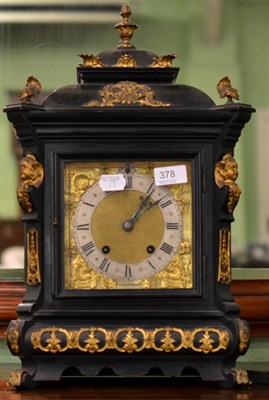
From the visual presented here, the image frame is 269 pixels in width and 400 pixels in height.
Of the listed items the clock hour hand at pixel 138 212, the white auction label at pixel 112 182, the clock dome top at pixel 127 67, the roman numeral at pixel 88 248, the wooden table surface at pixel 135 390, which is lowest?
the wooden table surface at pixel 135 390

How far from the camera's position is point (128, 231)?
242cm

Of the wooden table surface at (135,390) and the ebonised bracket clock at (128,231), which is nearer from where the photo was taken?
the wooden table surface at (135,390)

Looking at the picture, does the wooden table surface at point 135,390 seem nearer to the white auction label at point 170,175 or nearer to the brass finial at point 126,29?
the white auction label at point 170,175

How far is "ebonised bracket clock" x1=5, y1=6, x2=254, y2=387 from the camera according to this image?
2.39 meters

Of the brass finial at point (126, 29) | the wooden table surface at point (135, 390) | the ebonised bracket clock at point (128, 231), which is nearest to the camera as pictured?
the wooden table surface at point (135, 390)

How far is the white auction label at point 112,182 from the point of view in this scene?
2422mm

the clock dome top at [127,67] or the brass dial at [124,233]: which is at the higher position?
the clock dome top at [127,67]

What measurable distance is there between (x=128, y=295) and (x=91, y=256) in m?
0.10

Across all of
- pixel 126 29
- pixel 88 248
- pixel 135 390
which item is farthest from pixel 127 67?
pixel 135 390

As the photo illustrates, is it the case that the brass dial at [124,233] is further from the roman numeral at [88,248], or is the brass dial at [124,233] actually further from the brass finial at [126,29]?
the brass finial at [126,29]

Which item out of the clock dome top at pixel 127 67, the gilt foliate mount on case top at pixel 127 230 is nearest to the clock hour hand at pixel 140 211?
the gilt foliate mount on case top at pixel 127 230

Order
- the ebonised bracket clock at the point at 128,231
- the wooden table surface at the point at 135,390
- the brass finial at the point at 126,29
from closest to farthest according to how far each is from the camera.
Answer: the wooden table surface at the point at 135,390
the ebonised bracket clock at the point at 128,231
the brass finial at the point at 126,29

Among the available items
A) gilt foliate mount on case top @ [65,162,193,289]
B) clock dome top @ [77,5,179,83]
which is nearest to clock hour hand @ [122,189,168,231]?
gilt foliate mount on case top @ [65,162,193,289]

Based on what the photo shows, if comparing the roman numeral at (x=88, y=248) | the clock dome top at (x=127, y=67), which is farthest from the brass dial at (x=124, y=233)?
the clock dome top at (x=127, y=67)
